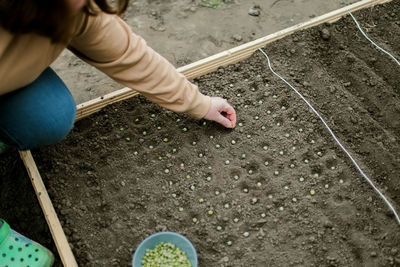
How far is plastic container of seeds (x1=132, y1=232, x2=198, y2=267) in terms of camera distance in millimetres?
1491

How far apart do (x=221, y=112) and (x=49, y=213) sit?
2.88ft

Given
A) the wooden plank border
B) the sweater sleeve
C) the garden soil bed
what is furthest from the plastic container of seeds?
the wooden plank border

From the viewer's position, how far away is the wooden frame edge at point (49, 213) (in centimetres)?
156

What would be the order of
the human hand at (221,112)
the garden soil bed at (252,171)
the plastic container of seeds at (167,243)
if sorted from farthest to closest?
the human hand at (221,112) → the garden soil bed at (252,171) → the plastic container of seeds at (167,243)

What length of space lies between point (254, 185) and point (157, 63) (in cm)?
67

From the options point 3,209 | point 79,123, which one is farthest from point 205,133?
point 3,209

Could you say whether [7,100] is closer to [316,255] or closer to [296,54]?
[316,255]

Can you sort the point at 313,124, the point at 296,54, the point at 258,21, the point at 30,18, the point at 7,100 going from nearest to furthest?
the point at 30,18, the point at 7,100, the point at 313,124, the point at 296,54, the point at 258,21

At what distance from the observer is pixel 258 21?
2.57 meters

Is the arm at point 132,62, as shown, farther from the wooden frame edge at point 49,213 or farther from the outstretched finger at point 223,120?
the wooden frame edge at point 49,213

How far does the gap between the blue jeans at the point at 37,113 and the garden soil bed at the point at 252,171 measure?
294 mm

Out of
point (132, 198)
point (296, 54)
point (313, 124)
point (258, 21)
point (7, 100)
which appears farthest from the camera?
point (258, 21)

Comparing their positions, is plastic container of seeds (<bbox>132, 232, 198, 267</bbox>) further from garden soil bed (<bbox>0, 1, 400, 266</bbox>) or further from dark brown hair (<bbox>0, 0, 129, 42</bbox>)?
dark brown hair (<bbox>0, 0, 129, 42</bbox>)

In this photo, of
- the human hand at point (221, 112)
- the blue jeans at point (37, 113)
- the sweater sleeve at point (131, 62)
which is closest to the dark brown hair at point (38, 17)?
the sweater sleeve at point (131, 62)
